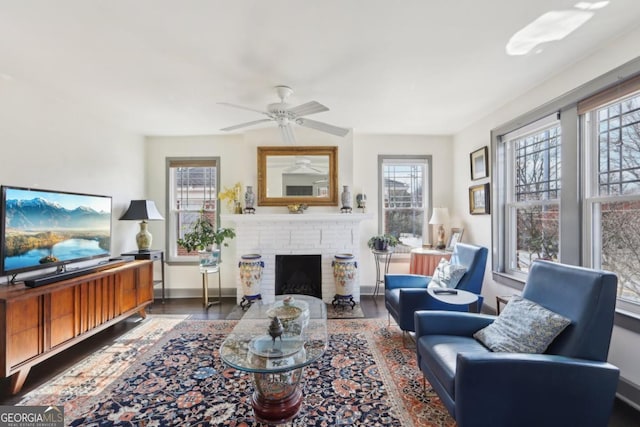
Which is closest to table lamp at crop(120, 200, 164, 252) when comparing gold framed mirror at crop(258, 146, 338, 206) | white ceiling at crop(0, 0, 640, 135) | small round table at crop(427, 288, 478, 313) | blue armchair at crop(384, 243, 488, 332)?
white ceiling at crop(0, 0, 640, 135)

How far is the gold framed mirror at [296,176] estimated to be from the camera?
4.14 meters

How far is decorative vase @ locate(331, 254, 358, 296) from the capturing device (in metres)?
3.76

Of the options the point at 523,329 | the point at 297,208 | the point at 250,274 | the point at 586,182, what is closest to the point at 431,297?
the point at 523,329

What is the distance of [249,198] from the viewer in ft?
13.2

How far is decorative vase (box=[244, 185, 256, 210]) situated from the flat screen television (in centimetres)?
166

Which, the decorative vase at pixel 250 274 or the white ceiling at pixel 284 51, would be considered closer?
the white ceiling at pixel 284 51

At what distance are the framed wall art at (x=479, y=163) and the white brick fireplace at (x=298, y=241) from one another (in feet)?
5.47

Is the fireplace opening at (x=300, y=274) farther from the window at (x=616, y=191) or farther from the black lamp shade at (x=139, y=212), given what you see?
the window at (x=616, y=191)

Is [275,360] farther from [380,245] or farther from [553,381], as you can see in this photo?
[380,245]

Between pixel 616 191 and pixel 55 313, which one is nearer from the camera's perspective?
pixel 616 191

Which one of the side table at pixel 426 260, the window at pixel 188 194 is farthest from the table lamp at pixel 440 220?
the window at pixel 188 194

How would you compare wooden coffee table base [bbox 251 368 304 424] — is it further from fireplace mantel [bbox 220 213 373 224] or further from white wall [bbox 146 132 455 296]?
white wall [bbox 146 132 455 296]

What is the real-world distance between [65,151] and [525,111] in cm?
487
